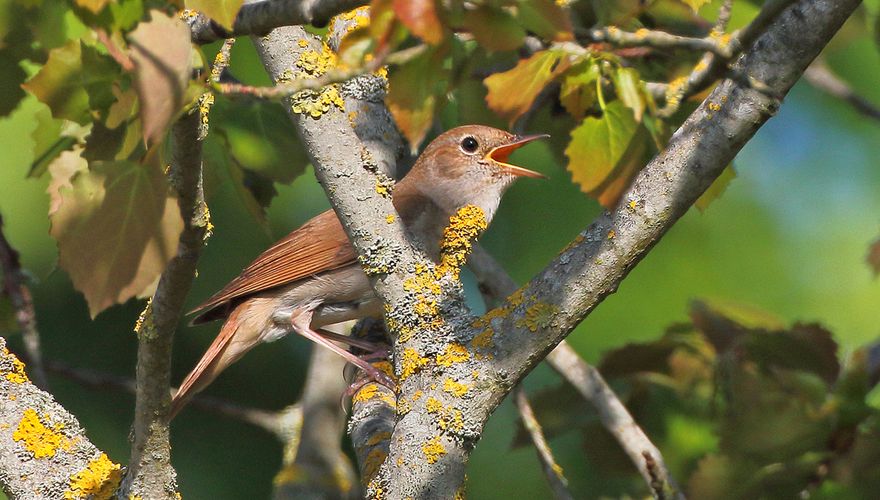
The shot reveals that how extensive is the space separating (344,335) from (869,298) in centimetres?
319

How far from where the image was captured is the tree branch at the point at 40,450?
2582mm

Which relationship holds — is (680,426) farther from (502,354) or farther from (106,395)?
(106,395)

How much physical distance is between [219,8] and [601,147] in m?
0.84

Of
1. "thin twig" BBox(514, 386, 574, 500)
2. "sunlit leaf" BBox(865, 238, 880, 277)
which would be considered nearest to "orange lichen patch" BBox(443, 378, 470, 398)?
"thin twig" BBox(514, 386, 574, 500)

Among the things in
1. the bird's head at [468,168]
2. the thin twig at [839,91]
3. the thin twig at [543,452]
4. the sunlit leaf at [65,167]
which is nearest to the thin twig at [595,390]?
the thin twig at [543,452]

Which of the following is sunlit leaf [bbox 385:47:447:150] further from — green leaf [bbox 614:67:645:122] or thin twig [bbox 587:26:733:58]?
green leaf [bbox 614:67:645:122]

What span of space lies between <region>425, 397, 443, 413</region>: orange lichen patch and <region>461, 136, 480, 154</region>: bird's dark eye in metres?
2.56

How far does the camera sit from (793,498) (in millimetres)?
3484

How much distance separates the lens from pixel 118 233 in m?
1.62

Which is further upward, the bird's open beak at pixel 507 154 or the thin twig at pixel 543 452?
the bird's open beak at pixel 507 154

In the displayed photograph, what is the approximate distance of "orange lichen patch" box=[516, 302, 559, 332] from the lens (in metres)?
2.25

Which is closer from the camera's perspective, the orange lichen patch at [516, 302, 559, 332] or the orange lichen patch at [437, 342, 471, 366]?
the orange lichen patch at [516, 302, 559, 332]

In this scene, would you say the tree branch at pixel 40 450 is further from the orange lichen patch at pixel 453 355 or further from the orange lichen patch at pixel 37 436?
the orange lichen patch at pixel 453 355

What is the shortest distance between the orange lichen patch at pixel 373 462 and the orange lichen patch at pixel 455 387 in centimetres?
61
